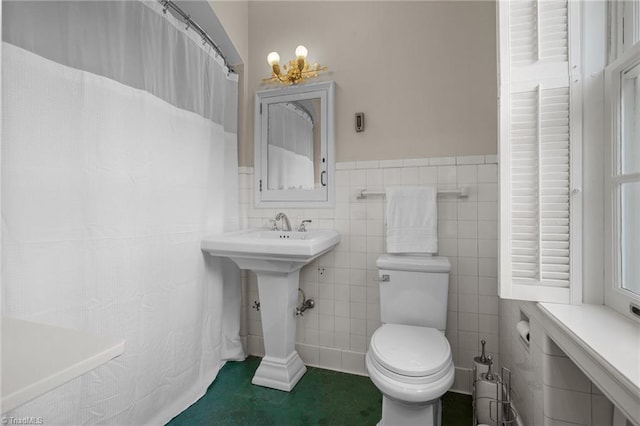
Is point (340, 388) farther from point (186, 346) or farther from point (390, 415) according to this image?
point (186, 346)

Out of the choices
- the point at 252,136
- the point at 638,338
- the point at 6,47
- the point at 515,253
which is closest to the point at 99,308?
the point at 6,47

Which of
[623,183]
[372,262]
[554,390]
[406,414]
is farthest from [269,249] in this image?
[623,183]

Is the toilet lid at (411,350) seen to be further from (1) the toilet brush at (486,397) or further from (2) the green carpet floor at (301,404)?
(2) the green carpet floor at (301,404)

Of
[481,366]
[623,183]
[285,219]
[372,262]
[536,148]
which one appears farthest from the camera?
[285,219]

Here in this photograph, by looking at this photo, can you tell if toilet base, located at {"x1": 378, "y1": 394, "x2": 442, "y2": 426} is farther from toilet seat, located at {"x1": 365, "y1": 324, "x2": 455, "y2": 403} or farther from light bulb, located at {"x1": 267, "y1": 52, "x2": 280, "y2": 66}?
light bulb, located at {"x1": 267, "y1": 52, "x2": 280, "y2": 66}

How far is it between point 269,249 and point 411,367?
2.81 ft

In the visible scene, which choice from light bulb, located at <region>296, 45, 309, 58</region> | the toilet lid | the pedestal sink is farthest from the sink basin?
light bulb, located at <region>296, 45, 309, 58</region>

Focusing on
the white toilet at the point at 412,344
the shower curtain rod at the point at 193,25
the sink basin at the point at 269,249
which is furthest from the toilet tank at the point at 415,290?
the shower curtain rod at the point at 193,25

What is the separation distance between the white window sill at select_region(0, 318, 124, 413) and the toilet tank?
139cm

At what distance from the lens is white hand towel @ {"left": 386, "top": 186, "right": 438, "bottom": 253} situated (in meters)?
1.81

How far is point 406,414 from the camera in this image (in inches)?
52.8

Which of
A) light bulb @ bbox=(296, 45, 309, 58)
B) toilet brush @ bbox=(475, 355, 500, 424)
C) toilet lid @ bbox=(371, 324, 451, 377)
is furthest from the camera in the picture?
light bulb @ bbox=(296, 45, 309, 58)

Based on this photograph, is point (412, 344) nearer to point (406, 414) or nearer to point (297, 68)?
point (406, 414)

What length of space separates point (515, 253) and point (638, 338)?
0.43 metres
